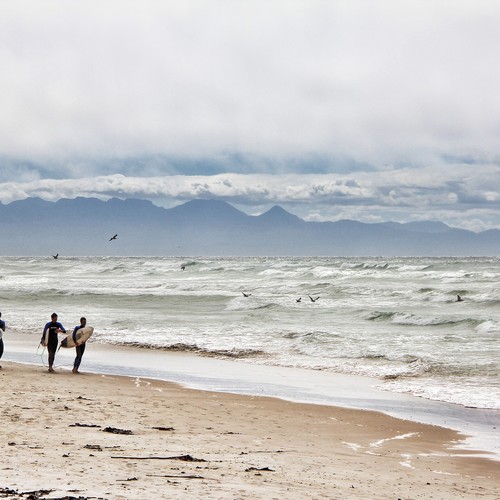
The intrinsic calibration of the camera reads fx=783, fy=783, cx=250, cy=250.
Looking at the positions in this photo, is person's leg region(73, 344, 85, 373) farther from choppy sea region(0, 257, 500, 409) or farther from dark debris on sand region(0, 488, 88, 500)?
dark debris on sand region(0, 488, 88, 500)

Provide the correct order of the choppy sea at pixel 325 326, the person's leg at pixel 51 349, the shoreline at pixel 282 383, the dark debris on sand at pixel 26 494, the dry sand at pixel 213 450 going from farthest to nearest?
the choppy sea at pixel 325 326
the person's leg at pixel 51 349
the shoreline at pixel 282 383
the dry sand at pixel 213 450
the dark debris on sand at pixel 26 494

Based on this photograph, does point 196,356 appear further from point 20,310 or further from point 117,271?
point 117,271

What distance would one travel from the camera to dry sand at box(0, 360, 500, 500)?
27.5ft

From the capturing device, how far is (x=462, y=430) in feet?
46.3

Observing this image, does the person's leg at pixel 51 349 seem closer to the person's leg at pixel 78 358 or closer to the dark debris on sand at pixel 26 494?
the person's leg at pixel 78 358

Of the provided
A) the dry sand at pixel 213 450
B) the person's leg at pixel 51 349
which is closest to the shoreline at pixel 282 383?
the dry sand at pixel 213 450

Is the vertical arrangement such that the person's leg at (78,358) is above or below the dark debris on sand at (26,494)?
above

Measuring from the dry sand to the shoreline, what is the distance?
24.2 inches

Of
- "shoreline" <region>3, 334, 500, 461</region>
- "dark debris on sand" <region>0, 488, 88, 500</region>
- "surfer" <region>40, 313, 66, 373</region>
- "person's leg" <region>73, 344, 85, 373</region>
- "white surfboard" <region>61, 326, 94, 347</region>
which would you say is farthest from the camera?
"white surfboard" <region>61, 326, 94, 347</region>

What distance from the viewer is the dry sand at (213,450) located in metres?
8.37

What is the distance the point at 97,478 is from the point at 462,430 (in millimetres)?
7994

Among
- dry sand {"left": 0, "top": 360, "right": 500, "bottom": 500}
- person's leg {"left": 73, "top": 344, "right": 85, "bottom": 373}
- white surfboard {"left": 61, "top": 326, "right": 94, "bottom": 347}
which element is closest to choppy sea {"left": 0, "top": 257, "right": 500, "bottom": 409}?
dry sand {"left": 0, "top": 360, "right": 500, "bottom": 500}

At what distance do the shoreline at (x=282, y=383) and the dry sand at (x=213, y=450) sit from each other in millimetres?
615

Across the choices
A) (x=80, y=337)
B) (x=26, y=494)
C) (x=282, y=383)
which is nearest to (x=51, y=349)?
(x=80, y=337)
